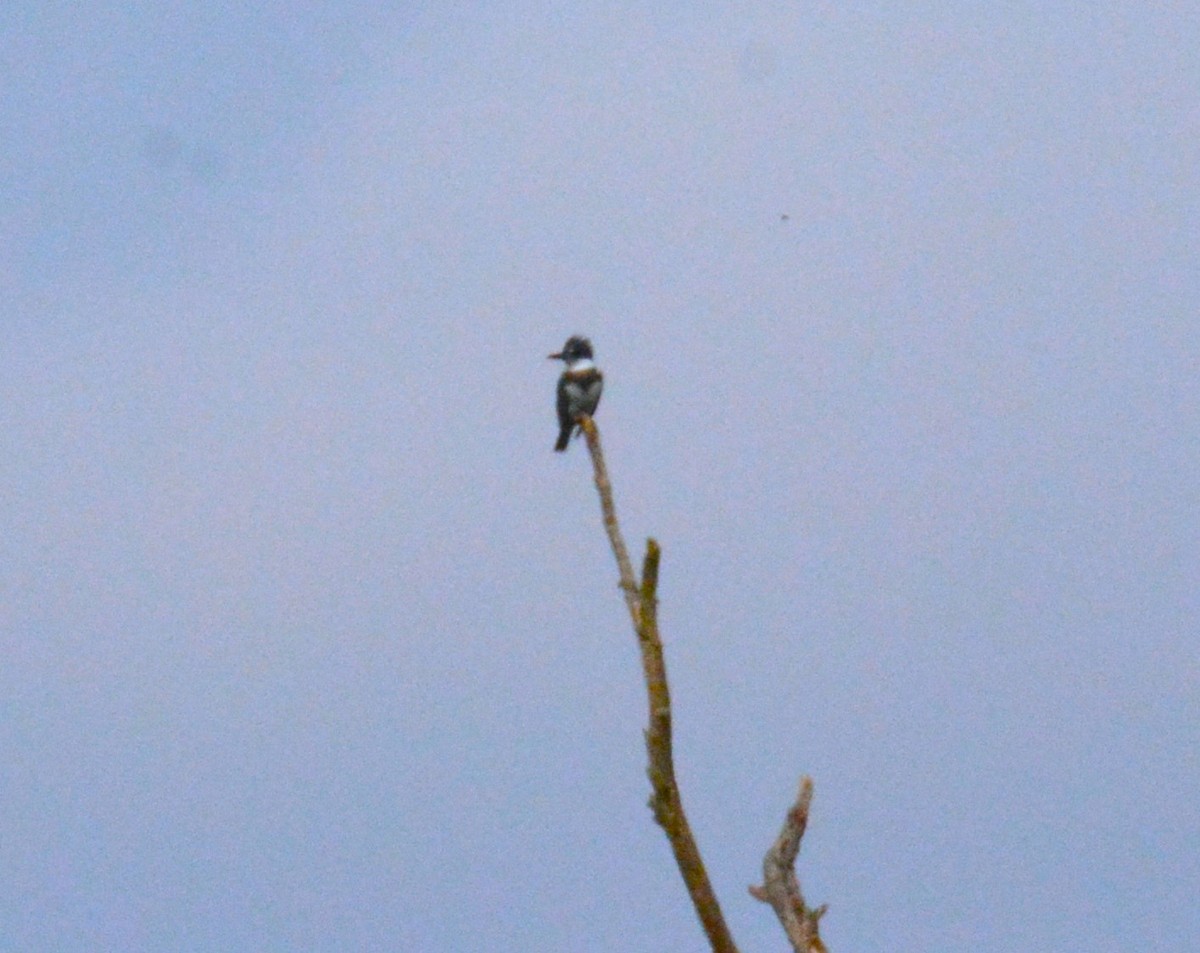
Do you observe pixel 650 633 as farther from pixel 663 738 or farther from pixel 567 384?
pixel 567 384

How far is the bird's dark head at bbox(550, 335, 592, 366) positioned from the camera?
24.5 meters

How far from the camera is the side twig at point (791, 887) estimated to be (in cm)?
1385

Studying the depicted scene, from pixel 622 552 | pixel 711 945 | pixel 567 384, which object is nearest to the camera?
pixel 711 945

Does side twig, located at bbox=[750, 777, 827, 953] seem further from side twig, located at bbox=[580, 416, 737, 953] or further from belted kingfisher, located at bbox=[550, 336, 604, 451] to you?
belted kingfisher, located at bbox=[550, 336, 604, 451]

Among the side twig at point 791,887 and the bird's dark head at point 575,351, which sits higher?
the bird's dark head at point 575,351

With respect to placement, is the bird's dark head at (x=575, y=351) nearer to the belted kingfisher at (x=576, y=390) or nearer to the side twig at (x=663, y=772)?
the belted kingfisher at (x=576, y=390)

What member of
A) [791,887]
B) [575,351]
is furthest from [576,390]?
[791,887]

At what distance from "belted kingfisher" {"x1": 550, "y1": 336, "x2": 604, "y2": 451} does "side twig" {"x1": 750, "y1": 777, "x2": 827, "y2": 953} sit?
398 inches

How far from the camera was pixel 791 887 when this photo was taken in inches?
547

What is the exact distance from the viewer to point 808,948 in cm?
1385

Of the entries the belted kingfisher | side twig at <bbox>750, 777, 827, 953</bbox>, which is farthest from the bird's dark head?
side twig at <bbox>750, 777, 827, 953</bbox>

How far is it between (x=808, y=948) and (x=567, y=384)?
11.0m

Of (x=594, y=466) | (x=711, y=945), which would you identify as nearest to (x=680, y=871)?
(x=711, y=945)

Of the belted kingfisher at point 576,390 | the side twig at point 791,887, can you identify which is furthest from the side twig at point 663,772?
the belted kingfisher at point 576,390
